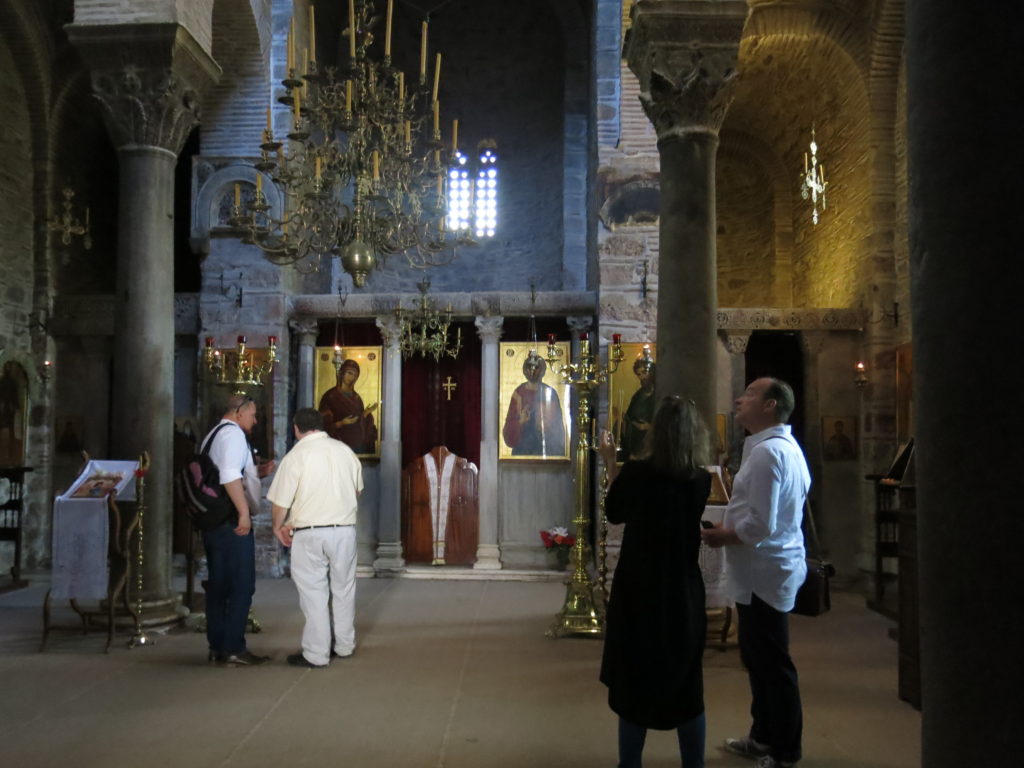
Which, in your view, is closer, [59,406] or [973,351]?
[973,351]

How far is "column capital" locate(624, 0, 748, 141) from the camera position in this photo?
20.6 feet

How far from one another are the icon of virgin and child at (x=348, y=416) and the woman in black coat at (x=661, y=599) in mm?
8261

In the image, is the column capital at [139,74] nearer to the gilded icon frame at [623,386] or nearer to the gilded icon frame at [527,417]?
the gilded icon frame at [527,417]

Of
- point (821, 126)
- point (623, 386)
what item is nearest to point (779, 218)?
point (821, 126)

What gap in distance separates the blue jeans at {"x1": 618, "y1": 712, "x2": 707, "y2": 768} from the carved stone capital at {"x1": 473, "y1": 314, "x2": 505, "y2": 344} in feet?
26.7

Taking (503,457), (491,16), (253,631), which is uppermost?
(491,16)

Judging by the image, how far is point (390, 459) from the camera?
11133 mm

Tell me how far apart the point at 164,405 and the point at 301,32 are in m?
6.79

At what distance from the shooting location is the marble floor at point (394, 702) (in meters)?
4.30

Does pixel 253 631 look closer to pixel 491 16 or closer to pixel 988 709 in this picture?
pixel 988 709

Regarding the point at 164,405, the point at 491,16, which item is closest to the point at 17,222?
the point at 164,405

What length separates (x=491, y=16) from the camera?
1672cm

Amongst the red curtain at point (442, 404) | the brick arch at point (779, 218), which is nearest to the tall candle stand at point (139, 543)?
the red curtain at point (442, 404)

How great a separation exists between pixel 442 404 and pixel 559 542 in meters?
2.43
